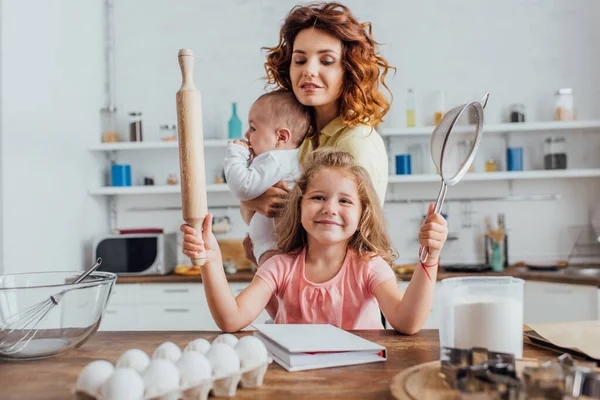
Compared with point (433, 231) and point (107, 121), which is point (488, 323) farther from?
point (107, 121)

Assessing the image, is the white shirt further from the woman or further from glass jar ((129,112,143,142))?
glass jar ((129,112,143,142))

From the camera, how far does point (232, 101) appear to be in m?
4.24

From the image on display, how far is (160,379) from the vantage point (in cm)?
79

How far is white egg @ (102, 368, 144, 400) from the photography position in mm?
756

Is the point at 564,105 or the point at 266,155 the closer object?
the point at 266,155

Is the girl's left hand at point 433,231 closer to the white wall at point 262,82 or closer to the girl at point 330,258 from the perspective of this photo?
the girl at point 330,258

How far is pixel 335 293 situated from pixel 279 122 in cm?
61

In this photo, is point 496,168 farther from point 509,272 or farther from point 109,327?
point 109,327

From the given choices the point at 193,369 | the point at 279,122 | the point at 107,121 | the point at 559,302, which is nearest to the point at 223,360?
the point at 193,369

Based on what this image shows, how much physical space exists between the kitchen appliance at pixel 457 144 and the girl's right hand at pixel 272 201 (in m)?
0.71

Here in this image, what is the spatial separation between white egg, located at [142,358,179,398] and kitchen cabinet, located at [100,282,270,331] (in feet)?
9.40

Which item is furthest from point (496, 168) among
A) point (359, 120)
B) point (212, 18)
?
point (359, 120)

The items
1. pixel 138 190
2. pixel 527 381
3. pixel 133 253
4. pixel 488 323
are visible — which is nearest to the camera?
pixel 527 381

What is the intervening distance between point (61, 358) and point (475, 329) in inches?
29.4
